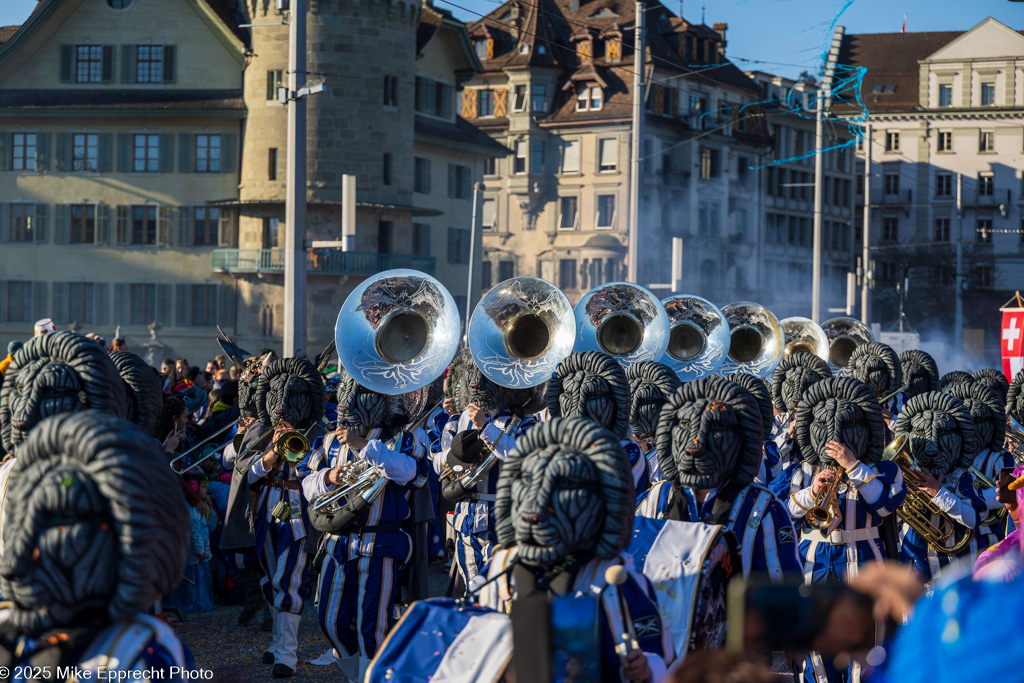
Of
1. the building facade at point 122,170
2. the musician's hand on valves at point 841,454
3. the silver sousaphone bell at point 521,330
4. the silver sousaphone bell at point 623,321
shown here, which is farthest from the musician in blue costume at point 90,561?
the building facade at point 122,170

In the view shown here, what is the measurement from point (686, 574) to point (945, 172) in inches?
2568

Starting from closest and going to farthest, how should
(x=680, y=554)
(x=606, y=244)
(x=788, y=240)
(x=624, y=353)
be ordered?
1. (x=680, y=554)
2. (x=624, y=353)
3. (x=606, y=244)
4. (x=788, y=240)

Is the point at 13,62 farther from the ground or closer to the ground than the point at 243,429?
farther from the ground

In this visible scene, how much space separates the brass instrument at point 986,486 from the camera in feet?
21.5

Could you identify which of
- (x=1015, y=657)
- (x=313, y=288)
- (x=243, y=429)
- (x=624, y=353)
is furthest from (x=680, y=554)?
(x=313, y=288)

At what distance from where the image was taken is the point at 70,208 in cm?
3816

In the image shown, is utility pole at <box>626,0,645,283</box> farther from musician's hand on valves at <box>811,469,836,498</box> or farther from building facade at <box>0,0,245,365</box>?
building facade at <box>0,0,245,365</box>

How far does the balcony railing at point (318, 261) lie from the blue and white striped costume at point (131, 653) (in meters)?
33.1

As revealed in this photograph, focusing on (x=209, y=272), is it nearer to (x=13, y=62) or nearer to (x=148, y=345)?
(x=148, y=345)

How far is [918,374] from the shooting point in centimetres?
1269

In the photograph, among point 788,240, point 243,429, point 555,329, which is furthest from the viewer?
point 788,240

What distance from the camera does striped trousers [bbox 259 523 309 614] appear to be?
7.37 metres

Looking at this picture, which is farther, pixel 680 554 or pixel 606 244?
pixel 606 244

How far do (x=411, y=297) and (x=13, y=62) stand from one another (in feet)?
110
